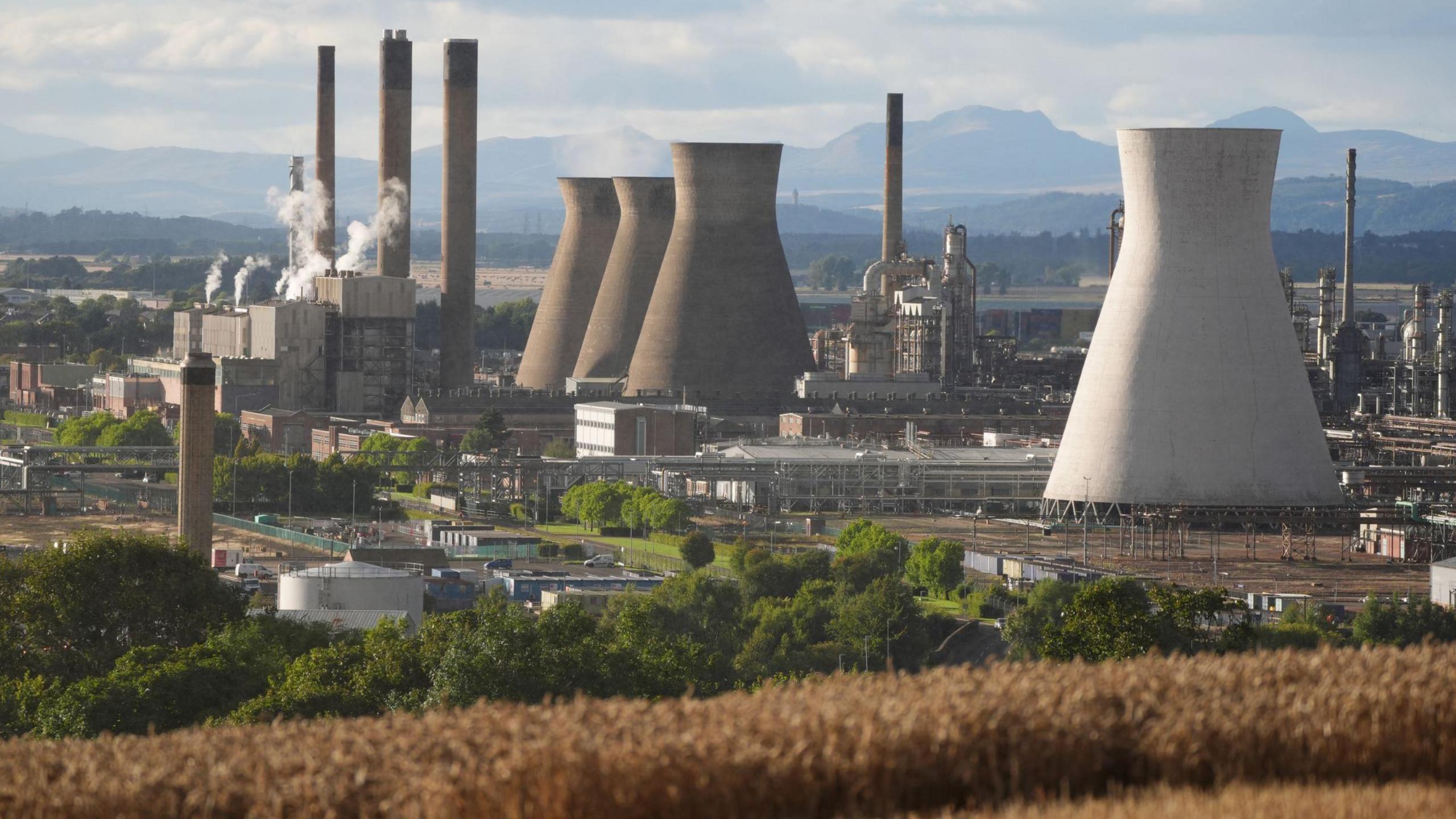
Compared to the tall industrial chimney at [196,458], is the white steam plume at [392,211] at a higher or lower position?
higher

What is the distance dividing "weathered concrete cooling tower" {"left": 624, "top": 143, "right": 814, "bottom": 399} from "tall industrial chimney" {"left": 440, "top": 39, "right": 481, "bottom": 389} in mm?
5987

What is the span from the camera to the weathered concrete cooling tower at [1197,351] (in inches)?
1599

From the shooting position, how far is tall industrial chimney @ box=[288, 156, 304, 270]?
7319 centimetres

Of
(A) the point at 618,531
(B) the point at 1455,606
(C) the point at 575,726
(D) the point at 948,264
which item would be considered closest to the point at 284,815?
(C) the point at 575,726

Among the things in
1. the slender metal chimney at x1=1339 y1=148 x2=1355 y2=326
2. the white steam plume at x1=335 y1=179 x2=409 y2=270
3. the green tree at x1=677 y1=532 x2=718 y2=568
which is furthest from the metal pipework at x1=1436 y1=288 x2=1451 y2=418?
the white steam plume at x1=335 y1=179 x2=409 y2=270

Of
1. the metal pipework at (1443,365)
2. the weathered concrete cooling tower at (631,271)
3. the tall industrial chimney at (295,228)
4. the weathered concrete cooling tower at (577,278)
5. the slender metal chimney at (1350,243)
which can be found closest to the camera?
the metal pipework at (1443,365)

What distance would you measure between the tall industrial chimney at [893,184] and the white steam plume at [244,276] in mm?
20030

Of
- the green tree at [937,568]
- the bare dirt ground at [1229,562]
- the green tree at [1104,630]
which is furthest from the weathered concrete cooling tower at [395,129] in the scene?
the green tree at [1104,630]

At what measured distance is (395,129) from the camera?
67.2 metres

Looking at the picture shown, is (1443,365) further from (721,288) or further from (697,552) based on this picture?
(697,552)

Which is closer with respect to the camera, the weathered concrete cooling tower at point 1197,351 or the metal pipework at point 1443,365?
the weathered concrete cooling tower at point 1197,351

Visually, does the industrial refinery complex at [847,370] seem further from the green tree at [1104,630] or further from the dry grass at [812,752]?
the dry grass at [812,752]

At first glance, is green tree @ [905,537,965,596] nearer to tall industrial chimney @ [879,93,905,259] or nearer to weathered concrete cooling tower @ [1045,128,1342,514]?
weathered concrete cooling tower @ [1045,128,1342,514]

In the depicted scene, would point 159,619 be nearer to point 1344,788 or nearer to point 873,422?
point 1344,788
